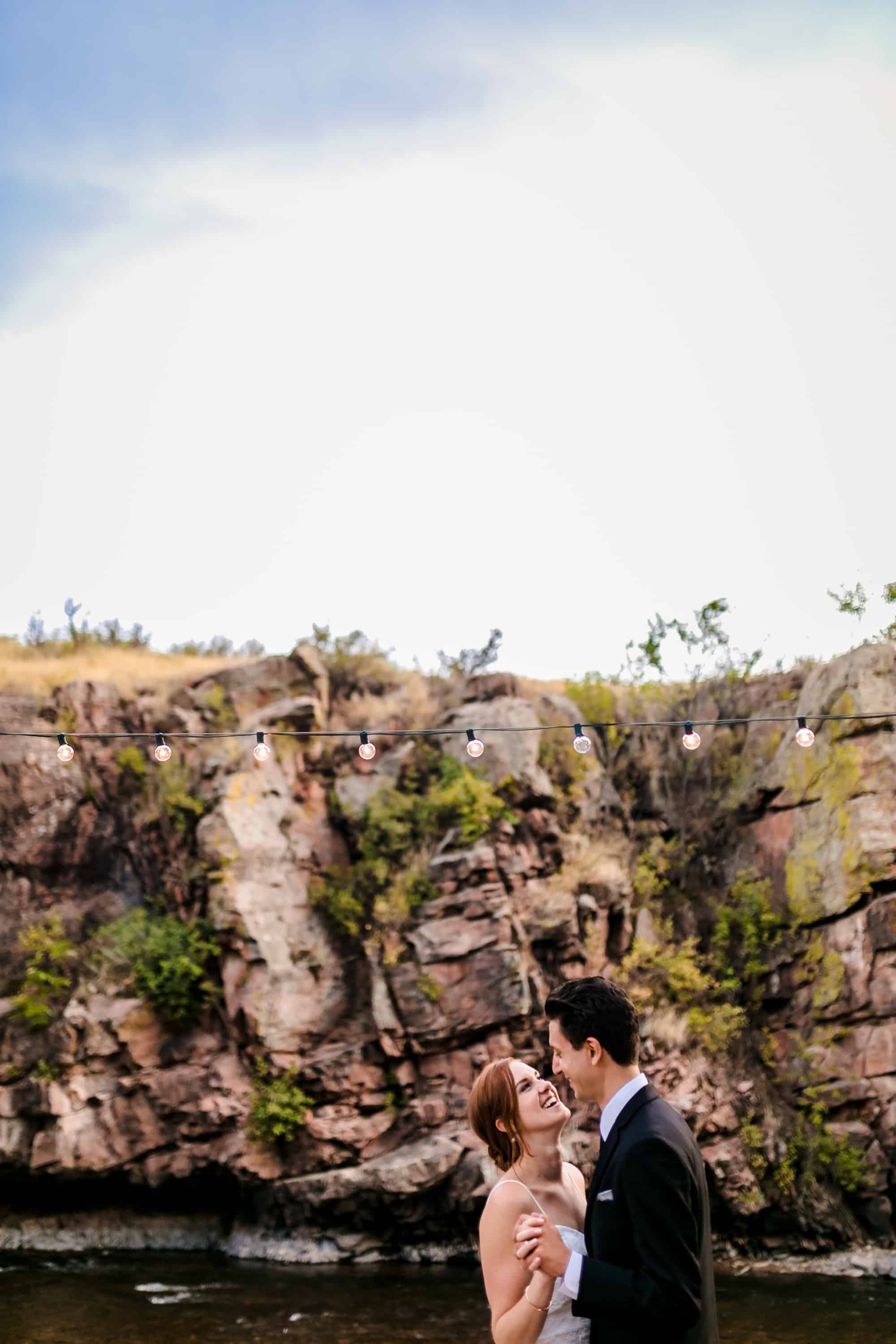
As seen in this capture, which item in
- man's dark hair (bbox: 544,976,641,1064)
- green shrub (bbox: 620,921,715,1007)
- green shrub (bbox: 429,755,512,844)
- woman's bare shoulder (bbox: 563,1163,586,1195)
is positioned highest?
green shrub (bbox: 429,755,512,844)

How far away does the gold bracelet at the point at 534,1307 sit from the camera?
9.49 ft

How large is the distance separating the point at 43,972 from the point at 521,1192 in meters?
12.6

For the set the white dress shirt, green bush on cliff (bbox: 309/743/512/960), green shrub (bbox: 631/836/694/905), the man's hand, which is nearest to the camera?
the man's hand

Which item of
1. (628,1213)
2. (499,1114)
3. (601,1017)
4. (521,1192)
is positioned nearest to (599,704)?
(499,1114)

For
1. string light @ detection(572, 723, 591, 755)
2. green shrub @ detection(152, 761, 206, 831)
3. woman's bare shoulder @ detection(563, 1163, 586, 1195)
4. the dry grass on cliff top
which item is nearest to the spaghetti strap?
woman's bare shoulder @ detection(563, 1163, 586, 1195)

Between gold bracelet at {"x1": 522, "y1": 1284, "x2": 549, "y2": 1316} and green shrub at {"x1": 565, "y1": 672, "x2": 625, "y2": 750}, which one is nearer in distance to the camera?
gold bracelet at {"x1": 522, "y1": 1284, "x2": 549, "y2": 1316}

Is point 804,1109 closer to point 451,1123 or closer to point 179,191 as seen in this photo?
point 451,1123

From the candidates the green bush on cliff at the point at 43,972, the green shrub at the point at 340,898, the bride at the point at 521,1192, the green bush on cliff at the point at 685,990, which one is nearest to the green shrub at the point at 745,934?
the green bush on cliff at the point at 685,990

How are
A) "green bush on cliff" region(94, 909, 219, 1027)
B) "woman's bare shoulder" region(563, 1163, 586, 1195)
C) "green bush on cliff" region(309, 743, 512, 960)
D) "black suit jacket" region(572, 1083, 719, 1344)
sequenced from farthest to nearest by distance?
1. "green bush on cliff" region(309, 743, 512, 960)
2. "green bush on cliff" region(94, 909, 219, 1027)
3. "woman's bare shoulder" region(563, 1163, 586, 1195)
4. "black suit jacket" region(572, 1083, 719, 1344)

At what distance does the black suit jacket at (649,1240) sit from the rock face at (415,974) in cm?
959

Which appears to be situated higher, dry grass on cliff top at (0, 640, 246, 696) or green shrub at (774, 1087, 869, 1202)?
dry grass on cliff top at (0, 640, 246, 696)

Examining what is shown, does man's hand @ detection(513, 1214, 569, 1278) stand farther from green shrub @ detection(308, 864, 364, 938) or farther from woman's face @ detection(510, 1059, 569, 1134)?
green shrub @ detection(308, 864, 364, 938)

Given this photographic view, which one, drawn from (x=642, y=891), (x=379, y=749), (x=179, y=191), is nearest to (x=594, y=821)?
(x=642, y=891)

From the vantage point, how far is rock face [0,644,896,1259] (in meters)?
12.8
